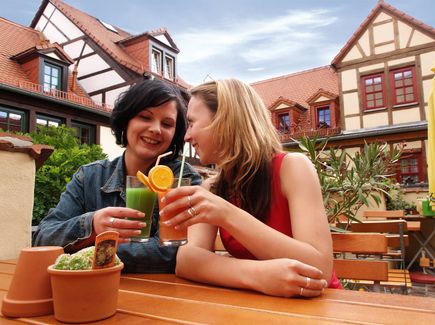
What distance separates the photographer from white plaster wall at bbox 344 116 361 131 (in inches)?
517

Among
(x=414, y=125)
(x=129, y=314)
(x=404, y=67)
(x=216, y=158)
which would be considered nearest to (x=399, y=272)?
(x=216, y=158)

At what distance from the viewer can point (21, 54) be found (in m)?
10.6

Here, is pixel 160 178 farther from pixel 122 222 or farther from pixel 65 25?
pixel 65 25

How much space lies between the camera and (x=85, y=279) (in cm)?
87

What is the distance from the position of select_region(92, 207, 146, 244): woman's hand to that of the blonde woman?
0.18 meters

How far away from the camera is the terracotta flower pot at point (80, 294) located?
0.87 metres

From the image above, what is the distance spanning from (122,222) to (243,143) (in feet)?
1.87

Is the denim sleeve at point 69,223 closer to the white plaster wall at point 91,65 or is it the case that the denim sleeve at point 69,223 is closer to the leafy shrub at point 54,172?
the leafy shrub at point 54,172

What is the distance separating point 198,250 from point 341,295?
1.69ft

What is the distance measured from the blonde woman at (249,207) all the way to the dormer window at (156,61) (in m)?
12.5

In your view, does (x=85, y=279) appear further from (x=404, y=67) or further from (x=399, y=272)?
(x=404, y=67)

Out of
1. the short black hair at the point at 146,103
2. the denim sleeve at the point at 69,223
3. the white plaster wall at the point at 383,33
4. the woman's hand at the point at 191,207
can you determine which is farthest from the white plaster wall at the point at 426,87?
the woman's hand at the point at 191,207

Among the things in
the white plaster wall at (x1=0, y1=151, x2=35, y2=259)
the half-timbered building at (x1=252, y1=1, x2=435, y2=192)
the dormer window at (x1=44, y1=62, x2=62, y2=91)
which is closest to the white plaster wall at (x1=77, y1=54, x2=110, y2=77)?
the dormer window at (x1=44, y1=62, x2=62, y2=91)

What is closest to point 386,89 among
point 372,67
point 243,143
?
point 372,67
